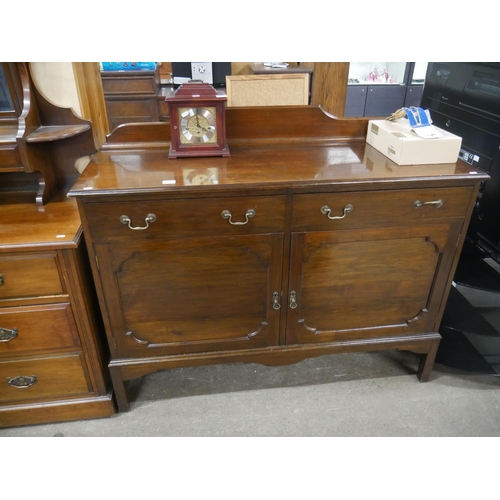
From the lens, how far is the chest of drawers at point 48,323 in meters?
1.23

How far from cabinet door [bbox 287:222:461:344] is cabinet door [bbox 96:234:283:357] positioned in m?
0.10

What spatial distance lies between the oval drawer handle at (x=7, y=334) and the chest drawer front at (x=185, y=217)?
1.40 ft

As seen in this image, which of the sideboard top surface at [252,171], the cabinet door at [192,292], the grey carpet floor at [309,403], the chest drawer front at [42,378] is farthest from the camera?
the grey carpet floor at [309,403]

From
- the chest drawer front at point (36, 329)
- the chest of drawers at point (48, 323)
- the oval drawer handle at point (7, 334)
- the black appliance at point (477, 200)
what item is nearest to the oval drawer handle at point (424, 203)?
the black appliance at point (477, 200)

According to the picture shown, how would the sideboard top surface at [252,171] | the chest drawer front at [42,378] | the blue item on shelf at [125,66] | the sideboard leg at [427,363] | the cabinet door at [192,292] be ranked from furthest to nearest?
the blue item on shelf at [125,66], the sideboard leg at [427,363], the chest drawer front at [42,378], the cabinet door at [192,292], the sideboard top surface at [252,171]

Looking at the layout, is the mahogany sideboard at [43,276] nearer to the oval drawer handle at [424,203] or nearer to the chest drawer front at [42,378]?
the chest drawer front at [42,378]

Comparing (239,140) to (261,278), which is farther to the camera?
(239,140)

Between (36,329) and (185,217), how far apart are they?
0.62 m

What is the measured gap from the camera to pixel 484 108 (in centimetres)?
148

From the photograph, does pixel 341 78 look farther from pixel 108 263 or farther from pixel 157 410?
pixel 157 410

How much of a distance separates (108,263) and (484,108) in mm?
1408

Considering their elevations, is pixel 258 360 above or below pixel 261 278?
below

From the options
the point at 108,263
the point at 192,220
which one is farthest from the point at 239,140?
the point at 108,263

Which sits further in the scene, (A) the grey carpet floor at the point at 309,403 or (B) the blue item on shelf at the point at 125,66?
(B) the blue item on shelf at the point at 125,66
